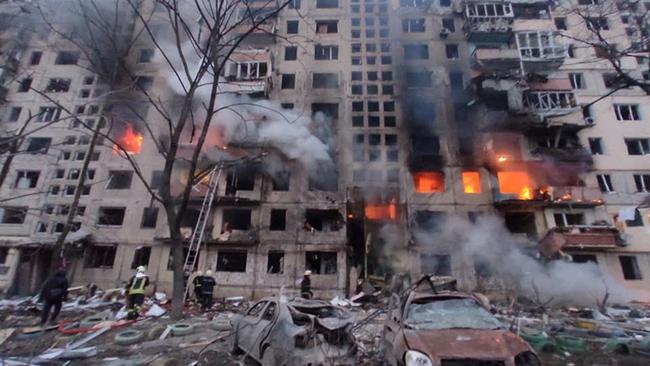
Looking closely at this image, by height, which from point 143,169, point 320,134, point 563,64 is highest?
point 563,64

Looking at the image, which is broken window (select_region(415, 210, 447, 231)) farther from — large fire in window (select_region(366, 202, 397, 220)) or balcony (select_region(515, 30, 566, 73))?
balcony (select_region(515, 30, 566, 73))

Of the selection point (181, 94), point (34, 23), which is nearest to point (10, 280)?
point (181, 94)

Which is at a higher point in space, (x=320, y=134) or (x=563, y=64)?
(x=563, y=64)

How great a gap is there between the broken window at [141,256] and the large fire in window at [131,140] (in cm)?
789

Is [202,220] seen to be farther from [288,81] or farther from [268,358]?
[268,358]

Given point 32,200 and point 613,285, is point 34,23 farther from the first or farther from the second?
point 613,285

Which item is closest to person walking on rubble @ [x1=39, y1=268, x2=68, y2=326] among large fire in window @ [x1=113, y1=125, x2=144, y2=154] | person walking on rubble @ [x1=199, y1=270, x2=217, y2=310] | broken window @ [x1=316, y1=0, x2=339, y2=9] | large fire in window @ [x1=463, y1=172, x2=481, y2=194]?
person walking on rubble @ [x1=199, y1=270, x2=217, y2=310]

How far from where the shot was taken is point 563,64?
92.8ft

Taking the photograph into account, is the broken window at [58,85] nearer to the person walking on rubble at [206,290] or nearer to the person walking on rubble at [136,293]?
the person walking on rubble at [136,293]

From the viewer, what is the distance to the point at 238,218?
1015 inches

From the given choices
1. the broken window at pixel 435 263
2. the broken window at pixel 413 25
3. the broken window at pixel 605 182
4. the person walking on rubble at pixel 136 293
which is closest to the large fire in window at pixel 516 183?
the broken window at pixel 605 182

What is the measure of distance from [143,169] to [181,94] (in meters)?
7.04

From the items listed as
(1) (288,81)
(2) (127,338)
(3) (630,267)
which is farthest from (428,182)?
(2) (127,338)

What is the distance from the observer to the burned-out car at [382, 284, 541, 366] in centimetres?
530
